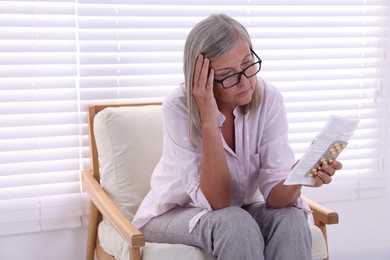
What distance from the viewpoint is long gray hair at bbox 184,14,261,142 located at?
1983 millimetres

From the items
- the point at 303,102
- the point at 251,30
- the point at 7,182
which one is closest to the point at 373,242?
the point at 303,102

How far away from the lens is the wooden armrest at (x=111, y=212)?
1.87 m

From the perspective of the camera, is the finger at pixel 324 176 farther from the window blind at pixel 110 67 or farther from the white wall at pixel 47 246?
the white wall at pixel 47 246

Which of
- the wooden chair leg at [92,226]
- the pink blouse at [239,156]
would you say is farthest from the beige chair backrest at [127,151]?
the pink blouse at [239,156]

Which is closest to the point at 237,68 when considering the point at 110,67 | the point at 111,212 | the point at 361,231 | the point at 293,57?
the point at 111,212

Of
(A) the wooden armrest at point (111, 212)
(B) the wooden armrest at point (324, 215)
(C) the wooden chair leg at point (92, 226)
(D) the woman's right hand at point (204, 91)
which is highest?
(D) the woman's right hand at point (204, 91)

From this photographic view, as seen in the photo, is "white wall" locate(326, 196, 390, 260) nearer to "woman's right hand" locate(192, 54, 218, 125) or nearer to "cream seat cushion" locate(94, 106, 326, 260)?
"cream seat cushion" locate(94, 106, 326, 260)

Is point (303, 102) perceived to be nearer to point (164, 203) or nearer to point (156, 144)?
point (156, 144)

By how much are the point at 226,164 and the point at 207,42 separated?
371mm

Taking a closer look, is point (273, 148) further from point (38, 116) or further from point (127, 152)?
point (38, 116)

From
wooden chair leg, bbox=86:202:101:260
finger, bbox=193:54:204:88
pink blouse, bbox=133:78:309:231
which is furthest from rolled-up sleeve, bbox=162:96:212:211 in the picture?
wooden chair leg, bbox=86:202:101:260

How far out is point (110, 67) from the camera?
2.58m

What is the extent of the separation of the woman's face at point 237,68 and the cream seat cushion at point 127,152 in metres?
0.51

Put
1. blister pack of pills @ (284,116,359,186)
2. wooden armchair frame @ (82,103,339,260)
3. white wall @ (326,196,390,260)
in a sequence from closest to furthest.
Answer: blister pack of pills @ (284,116,359,186), wooden armchair frame @ (82,103,339,260), white wall @ (326,196,390,260)
